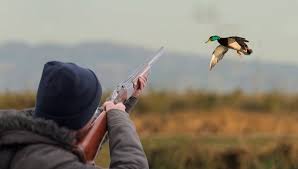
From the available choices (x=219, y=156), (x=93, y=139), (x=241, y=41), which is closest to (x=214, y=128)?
(x=219, y=156)

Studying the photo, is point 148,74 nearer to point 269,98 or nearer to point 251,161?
point 251,161

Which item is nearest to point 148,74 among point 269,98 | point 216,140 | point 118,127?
point 118,127

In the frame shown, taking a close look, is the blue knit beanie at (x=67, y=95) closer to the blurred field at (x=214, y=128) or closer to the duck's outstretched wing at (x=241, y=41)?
the duck's outstretched wing at (x=241, y=41)

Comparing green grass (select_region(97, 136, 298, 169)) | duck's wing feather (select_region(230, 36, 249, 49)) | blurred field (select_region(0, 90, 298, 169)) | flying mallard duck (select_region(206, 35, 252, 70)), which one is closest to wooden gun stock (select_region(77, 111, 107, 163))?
flying mallard duck (select_region(206, 35, 252, 70))

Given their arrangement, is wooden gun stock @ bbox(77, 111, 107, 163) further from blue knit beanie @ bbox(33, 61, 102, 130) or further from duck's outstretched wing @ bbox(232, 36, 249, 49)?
duck's outstretched wing @ bbox(232, 36, 249, 49)

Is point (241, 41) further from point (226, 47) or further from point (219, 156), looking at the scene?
point (219, 156)

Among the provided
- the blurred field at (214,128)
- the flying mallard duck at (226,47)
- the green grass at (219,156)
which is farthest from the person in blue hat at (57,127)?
the green grass at (219,156)
